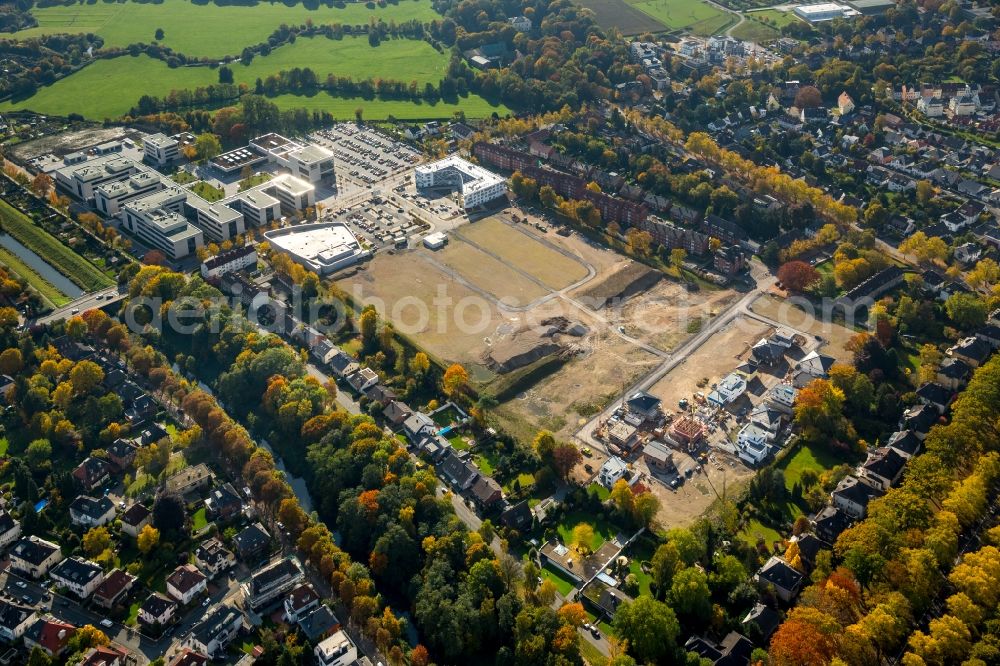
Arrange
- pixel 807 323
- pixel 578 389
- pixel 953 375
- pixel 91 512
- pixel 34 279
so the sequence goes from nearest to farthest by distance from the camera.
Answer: pixel 91 512
pixel 953 375
pixel 578 389
pixel 807 323
pixel 34 279

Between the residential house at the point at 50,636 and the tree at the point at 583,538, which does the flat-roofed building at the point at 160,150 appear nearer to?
the residential house at the point at 50,636

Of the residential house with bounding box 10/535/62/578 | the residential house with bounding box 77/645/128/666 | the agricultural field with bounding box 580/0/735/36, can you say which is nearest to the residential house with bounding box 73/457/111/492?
the residential house with bounding box 10/535/62/578

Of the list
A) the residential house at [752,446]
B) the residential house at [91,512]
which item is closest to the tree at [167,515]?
the residential house at [91,512]

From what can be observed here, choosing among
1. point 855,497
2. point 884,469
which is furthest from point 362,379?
point 884,469

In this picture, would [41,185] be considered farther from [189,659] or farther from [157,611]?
[189,659]

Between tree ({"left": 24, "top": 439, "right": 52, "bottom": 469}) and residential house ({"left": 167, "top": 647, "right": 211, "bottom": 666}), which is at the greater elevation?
residential house ({"left": 167, "top": 647, "right": 211, "bottom": 666})

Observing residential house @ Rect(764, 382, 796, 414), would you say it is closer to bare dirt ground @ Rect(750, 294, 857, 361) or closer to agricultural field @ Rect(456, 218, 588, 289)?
bare dirt ground @ Rect(750, 294, 857, 361)
